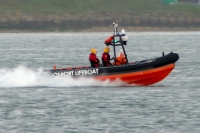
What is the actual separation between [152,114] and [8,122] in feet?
15.2

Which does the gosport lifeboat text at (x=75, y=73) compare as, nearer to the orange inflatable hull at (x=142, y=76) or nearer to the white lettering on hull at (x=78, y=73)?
the white lettering on hull at (x=78, y=73)

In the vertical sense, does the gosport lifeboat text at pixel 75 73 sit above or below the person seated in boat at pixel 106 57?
below

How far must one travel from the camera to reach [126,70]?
30.4 metres

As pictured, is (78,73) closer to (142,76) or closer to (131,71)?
(131,71)

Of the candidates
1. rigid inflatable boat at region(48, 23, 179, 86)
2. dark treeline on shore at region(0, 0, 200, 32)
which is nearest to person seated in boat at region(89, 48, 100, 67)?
rigid inflatable boat at region(48, 23, 179, 86)

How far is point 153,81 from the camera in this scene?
31297 mm

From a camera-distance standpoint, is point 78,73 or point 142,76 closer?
point 78,73

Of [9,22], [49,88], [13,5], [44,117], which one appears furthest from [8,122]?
[13,5]

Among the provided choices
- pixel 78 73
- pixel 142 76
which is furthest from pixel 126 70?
pixel 78 73

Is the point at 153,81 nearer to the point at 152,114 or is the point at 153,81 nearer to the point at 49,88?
the point at 49,88

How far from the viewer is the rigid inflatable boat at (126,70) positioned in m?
30.4

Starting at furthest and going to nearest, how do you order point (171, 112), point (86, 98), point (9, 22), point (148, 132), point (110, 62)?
point (9, 22) < point (110, 62) < point (86, 98) < point (171, 112) < point (148, 132)

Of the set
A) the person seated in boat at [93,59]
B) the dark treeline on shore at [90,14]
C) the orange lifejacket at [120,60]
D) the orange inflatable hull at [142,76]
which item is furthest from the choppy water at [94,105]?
the dark treeline on shore at [90,14]

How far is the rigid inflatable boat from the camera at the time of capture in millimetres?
30359
